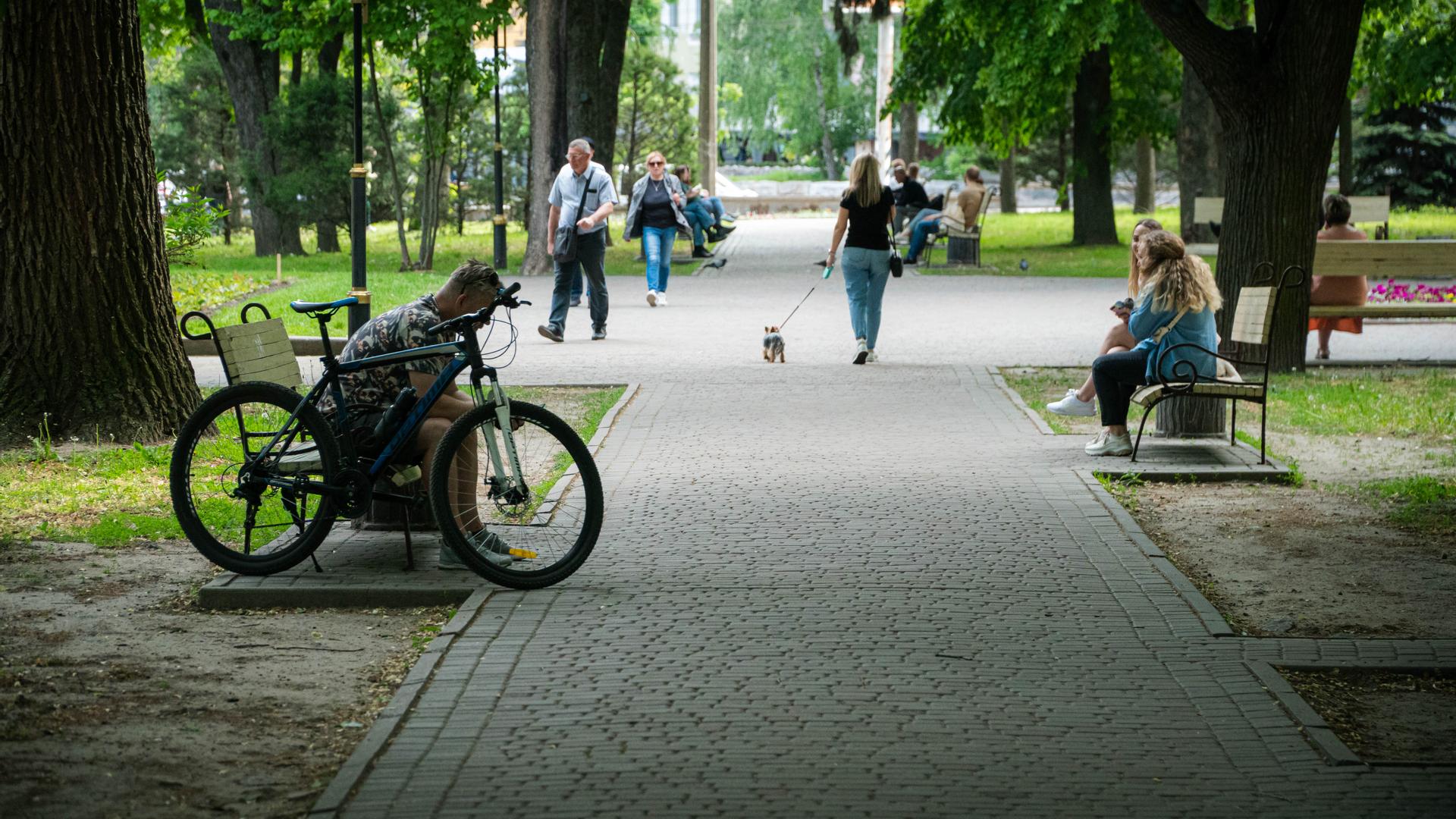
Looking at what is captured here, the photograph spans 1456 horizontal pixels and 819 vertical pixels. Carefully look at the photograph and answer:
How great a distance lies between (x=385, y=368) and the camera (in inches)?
268

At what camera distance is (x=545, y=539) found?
6781 millimetres

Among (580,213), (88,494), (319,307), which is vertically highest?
(580,213)

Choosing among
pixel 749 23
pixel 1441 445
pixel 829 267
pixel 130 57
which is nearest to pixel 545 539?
pixel 130 57

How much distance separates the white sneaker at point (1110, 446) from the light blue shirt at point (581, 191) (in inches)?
286

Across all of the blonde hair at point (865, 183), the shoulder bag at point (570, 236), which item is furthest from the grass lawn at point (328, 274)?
the blonde hair at point (865, 183)

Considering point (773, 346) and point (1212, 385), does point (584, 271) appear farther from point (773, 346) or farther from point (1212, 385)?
point (1212, 385)

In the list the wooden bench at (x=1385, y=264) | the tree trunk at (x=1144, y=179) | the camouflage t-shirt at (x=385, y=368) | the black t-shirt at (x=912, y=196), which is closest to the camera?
the camouflage t-shirt at (x=385, y=368)

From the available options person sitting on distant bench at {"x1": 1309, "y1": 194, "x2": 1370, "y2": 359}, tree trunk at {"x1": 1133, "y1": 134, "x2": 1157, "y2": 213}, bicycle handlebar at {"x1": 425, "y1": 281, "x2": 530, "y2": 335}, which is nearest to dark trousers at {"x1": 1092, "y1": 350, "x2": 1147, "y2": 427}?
bicycle handlebar at {"x1": 425, "y1": 281, "x2": 530, "y2": 335}

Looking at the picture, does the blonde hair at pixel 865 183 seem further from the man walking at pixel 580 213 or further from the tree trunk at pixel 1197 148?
the tree trunk at pixel 1197 148

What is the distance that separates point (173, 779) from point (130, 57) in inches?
245

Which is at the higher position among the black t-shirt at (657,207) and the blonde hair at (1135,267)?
the black t-shirt at (657,207)

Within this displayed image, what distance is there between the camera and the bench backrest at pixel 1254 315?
9742mm

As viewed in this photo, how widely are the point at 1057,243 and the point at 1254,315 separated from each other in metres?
23.6

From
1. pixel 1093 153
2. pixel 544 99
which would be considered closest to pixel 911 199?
pixel 1093 153
